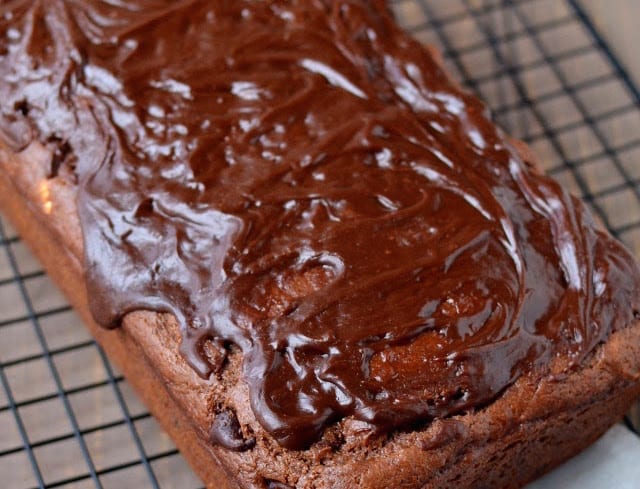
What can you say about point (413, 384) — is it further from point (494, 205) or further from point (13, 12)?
point (13, 12)

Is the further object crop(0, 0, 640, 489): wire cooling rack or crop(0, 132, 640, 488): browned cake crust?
crop(0, 0, 640, 489): wire cooling rack

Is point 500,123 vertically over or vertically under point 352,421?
under

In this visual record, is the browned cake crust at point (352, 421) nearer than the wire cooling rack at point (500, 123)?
Yes

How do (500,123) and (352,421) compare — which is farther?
(500,123)
